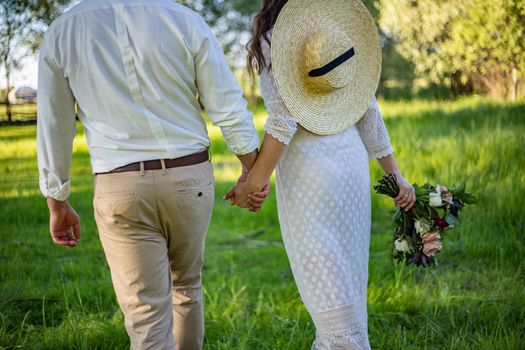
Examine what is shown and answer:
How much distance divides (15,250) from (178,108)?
109 inches

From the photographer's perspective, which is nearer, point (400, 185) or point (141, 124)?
point (141, 124)

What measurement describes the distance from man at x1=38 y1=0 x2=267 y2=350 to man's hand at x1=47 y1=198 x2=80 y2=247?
3.2 inches

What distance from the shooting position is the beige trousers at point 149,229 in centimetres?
202

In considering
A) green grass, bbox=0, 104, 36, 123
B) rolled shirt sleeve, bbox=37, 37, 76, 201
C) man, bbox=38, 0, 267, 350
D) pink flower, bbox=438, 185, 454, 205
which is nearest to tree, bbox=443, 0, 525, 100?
pink flower, bbox=438, 185, 454, 205

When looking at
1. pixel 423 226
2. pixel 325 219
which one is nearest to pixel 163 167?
pixel 325 219

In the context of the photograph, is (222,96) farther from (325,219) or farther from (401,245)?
(401,245)

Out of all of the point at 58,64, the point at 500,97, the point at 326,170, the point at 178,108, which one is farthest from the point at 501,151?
the point at 58,64

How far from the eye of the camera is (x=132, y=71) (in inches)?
77.8

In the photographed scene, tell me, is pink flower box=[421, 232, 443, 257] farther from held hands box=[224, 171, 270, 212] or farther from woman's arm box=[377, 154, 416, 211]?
held hands box=[224, 171, 270, 212]

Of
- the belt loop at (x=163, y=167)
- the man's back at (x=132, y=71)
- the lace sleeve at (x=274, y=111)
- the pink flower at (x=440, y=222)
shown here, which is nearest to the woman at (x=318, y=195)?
the lace sleeve at (x=274, y=111)

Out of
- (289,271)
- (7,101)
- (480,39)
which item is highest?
(480,39)

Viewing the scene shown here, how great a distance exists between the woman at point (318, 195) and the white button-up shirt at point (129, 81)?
204 mm

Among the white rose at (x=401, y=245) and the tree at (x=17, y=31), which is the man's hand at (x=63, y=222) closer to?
the white rose at (x=401, y=245)

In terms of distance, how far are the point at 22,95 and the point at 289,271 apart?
7.67 feet
